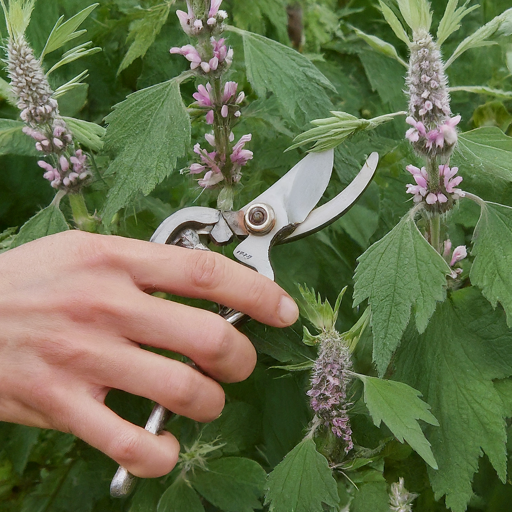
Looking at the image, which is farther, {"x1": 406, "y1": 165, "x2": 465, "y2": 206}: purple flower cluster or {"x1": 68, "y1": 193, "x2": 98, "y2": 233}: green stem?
{"x1": 68, "y1": 193, "x2": 98, "y2": 233}: green stem

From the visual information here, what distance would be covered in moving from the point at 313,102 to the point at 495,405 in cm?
30

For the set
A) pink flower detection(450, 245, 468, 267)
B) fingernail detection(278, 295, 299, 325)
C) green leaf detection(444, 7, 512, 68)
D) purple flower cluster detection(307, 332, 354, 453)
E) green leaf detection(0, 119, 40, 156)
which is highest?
green leaf detection(444, 7, 512, 68)

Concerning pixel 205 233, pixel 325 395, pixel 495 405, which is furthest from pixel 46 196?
pixel 495 405

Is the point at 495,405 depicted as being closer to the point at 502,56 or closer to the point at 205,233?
the point at 205,233

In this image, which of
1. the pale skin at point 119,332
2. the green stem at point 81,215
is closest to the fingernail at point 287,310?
the pale skin at point 119,332

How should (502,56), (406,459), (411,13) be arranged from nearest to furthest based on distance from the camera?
(411,13) < (406,459) < (502,56)

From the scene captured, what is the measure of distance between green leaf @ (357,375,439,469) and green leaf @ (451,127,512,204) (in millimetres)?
187

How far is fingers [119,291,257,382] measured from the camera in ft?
1.57

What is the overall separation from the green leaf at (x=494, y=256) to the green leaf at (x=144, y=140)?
0.26 metres

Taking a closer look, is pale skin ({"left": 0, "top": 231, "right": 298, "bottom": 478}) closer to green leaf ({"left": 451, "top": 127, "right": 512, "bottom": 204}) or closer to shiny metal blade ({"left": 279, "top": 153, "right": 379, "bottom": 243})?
shiny metal blade ({"left": 279, "top": 153, "right": 379, "bottom": 243})

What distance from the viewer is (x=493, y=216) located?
1.64ft

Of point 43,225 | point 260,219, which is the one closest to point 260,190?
point 260,219

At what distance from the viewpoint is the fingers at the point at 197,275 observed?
1.62 ft

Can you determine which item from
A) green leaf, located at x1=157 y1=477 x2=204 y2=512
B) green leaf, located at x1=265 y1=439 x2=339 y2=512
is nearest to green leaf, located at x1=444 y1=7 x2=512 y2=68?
green leaf, located at x1=265 y1=439 x2=339 y2=512
